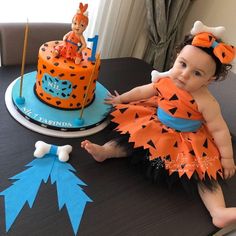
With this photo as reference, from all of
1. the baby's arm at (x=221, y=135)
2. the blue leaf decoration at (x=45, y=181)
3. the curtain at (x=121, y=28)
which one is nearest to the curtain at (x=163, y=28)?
the curtain at (x=121, y=28)

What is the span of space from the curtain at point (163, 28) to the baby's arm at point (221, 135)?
888mm

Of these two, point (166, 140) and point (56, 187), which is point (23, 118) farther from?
point (166, 140)

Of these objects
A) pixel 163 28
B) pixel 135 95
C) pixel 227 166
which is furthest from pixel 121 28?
pixel 227 166

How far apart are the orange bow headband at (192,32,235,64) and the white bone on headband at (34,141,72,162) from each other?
0.50 m

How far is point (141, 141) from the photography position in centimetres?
92

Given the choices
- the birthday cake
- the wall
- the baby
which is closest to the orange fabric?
the baby

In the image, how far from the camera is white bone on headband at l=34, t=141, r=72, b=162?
2.72 ft

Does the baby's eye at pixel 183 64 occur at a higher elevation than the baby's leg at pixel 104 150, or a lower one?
higher

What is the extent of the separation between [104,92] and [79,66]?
220 mm

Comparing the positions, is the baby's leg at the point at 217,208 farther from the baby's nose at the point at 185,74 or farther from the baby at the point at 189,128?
the baby's nose at the point at 185,74

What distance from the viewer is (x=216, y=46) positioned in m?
0.87

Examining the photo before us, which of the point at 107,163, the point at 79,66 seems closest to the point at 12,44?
the point at 79,66

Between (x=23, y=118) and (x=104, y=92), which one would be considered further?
(x=104, y=92)

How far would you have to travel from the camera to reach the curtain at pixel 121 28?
5.13ft
